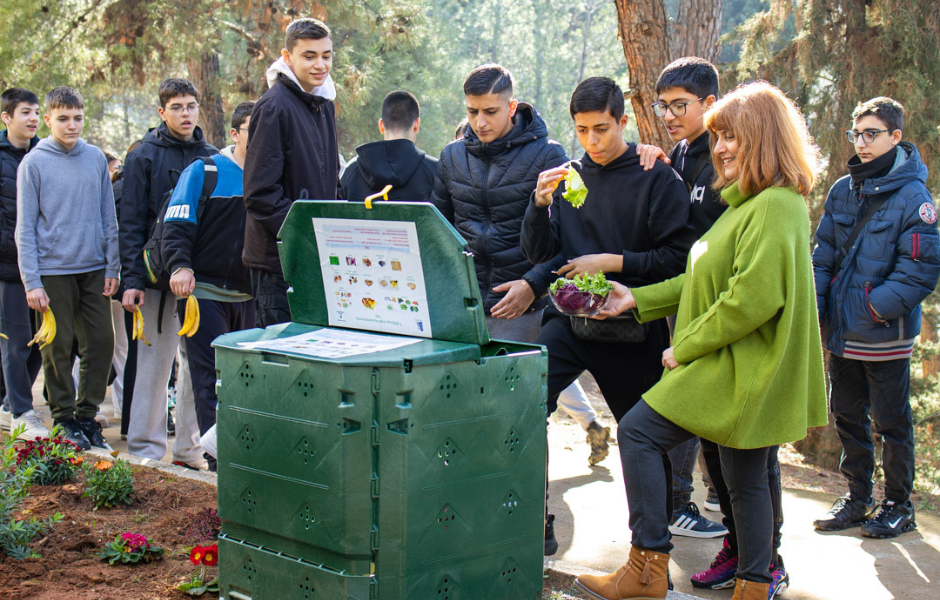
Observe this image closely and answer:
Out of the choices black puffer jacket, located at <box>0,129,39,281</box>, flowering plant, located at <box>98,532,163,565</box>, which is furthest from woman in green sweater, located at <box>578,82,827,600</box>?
black puffer jacket, located at <box>0,129,39,281</box>

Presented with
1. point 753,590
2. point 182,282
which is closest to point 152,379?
point 182,282

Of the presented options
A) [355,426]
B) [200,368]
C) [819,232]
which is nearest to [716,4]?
[819,232]

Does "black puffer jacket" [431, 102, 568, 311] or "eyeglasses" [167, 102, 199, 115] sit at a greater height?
"eyeglasses" [167, 102, 199, 115]

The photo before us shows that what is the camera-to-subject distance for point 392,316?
3107 millimetres

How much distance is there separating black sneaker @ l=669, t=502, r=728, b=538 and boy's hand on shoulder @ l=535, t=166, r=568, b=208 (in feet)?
6.74

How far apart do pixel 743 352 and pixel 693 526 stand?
6.10ft

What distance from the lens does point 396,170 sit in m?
5.28

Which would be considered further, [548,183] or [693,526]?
[693,526]

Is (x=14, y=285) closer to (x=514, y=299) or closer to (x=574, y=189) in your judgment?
(x=514, y=299)

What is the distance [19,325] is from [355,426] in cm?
482

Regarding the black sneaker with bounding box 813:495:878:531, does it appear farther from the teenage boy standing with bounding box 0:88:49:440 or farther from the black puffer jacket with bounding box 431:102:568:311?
the teenage boy standing with bounding box 0:88:49:440

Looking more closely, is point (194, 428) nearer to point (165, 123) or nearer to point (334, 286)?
point (165, 123)

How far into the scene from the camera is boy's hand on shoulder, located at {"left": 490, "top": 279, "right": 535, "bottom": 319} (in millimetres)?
3916

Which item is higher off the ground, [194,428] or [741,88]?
[741,88]
